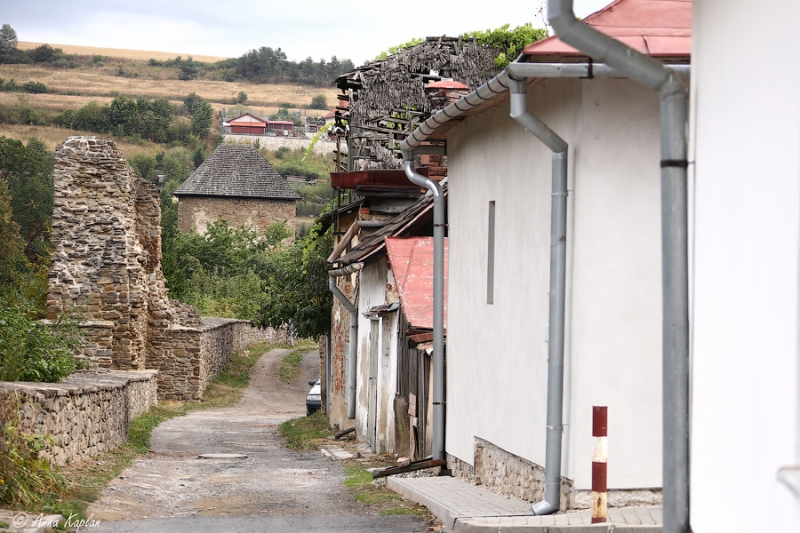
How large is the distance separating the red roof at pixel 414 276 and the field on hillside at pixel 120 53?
144689 mm

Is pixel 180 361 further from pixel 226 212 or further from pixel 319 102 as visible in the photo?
pixel 319 102

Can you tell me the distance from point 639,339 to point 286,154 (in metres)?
105

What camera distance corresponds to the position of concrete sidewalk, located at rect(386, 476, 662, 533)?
6449 mm

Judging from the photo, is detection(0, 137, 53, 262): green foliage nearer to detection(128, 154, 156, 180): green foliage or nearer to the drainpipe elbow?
detection(128, 154, 156, 180): green foliage

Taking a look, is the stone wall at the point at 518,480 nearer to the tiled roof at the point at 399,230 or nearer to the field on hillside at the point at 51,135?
the tiled roof at the point at 399,230

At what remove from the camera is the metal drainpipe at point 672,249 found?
4.92m

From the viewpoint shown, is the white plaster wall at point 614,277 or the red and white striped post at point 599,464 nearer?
the red and white striped post at point 599,464

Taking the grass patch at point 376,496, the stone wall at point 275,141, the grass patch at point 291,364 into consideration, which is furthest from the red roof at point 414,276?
the stone wall at point 275,141

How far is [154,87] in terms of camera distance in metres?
143

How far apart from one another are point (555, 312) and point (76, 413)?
6.78 meters

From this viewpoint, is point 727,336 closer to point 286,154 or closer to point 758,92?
point 758,92

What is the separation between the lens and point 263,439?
19.0m

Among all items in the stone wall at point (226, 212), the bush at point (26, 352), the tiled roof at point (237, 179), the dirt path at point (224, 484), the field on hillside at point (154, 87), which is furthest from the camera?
the field on hillside at point (154, 87)

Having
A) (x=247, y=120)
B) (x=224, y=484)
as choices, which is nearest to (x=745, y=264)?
(x=224, y=484)
